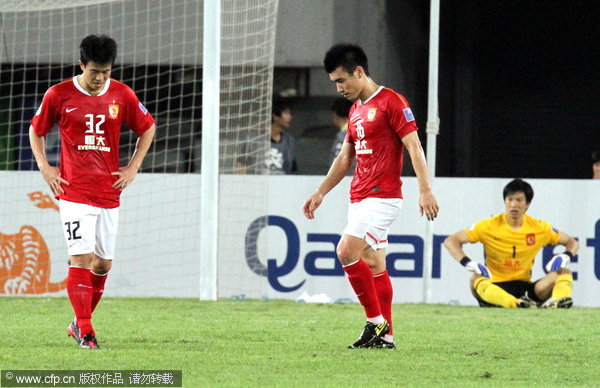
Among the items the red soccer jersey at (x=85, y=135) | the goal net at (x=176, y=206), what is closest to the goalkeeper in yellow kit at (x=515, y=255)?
the goal net at (x=176, y=206)

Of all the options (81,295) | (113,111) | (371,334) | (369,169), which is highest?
(113,111)

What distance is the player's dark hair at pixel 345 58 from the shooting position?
7902mm

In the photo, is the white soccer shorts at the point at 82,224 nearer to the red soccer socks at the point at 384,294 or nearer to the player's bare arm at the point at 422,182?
the red soccer socks at the point at 384,294

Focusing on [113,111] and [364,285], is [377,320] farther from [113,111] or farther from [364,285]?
[113,111]

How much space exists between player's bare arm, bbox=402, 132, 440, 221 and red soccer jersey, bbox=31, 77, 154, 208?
1843 millimetres

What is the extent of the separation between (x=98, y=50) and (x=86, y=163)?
28.7 inches

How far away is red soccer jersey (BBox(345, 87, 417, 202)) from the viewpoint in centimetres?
791

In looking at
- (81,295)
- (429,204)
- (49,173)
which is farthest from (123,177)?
(429,204)

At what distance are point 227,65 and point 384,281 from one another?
5350 millimetres

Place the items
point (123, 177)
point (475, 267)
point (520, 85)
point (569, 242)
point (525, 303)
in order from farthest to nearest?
point (520, 85), point (569, 242), point (525, 303), point (475, 267), point (123, 177)

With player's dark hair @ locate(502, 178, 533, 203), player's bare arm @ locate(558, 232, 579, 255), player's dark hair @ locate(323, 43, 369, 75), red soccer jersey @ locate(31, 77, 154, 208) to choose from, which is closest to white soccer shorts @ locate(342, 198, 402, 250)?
player's dark hair @ locate(323, 43, 369, 75)

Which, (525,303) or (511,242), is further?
(511,242)

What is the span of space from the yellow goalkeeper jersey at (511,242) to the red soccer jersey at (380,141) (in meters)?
4.46

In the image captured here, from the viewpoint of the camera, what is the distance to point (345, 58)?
25.9ft
